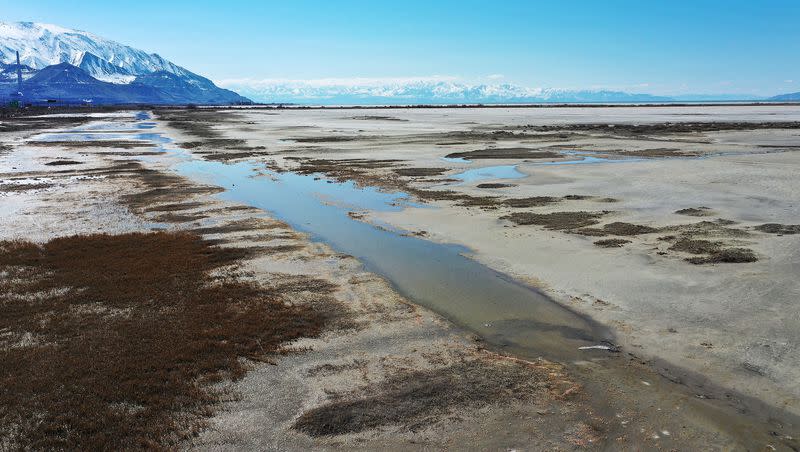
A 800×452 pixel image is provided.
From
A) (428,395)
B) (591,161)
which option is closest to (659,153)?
(591,161)

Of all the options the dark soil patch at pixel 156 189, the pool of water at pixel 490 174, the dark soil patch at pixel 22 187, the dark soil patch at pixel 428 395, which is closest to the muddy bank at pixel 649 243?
the pool of water at pixel 490 174

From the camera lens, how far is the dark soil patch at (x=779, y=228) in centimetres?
1705

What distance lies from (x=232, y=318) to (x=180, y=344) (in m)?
1.50

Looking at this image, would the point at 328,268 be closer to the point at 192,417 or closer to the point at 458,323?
the point at 458,323

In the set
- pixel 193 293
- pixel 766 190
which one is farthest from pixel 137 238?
pixel 766 190

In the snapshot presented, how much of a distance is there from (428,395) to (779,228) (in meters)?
15.7

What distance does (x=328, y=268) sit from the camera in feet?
48.9

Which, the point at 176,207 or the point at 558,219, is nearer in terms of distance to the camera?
the point at 558,219

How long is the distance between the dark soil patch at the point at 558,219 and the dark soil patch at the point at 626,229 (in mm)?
739

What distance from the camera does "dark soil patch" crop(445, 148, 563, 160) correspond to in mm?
40531

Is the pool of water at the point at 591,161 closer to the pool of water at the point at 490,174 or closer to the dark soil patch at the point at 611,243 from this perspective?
the pool of water at the point at 490,174

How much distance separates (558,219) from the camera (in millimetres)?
19766

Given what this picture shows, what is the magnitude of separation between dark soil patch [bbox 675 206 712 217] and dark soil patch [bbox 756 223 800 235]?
230 centimetres

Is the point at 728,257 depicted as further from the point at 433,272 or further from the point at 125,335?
the point at 125,335
